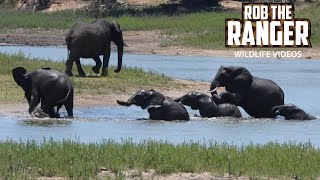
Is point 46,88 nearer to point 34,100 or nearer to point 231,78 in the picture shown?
point 34,100

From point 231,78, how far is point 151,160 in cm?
865

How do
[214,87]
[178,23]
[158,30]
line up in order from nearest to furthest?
[214,87]
[158,30]
[178,23]

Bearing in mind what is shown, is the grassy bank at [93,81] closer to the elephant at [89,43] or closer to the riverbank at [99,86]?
the riverbank at [99,86]

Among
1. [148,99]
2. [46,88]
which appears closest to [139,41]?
[148,99]

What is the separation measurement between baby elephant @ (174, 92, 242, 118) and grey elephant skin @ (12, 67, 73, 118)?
7.46 feet

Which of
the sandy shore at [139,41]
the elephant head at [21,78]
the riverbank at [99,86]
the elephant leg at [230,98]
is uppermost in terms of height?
the elephant head at [21,78]

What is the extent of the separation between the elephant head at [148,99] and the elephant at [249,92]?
156 centimetres

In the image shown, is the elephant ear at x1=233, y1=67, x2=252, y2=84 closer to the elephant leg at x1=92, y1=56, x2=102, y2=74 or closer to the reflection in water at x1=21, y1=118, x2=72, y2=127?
the reflection in water at x1=21, y1=118, x2=72, y2=127

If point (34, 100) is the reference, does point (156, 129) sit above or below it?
below

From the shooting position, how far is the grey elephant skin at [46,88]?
19594 mm

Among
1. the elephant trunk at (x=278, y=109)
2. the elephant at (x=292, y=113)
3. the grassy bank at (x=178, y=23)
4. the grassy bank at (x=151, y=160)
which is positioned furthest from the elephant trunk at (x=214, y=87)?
the grassy bank at (x=178, y=23)

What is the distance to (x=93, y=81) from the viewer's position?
25.0 m

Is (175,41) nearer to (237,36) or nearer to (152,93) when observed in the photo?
(237,36)

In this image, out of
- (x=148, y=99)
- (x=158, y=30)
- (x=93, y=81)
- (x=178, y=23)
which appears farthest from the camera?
(x=178, y=23)
